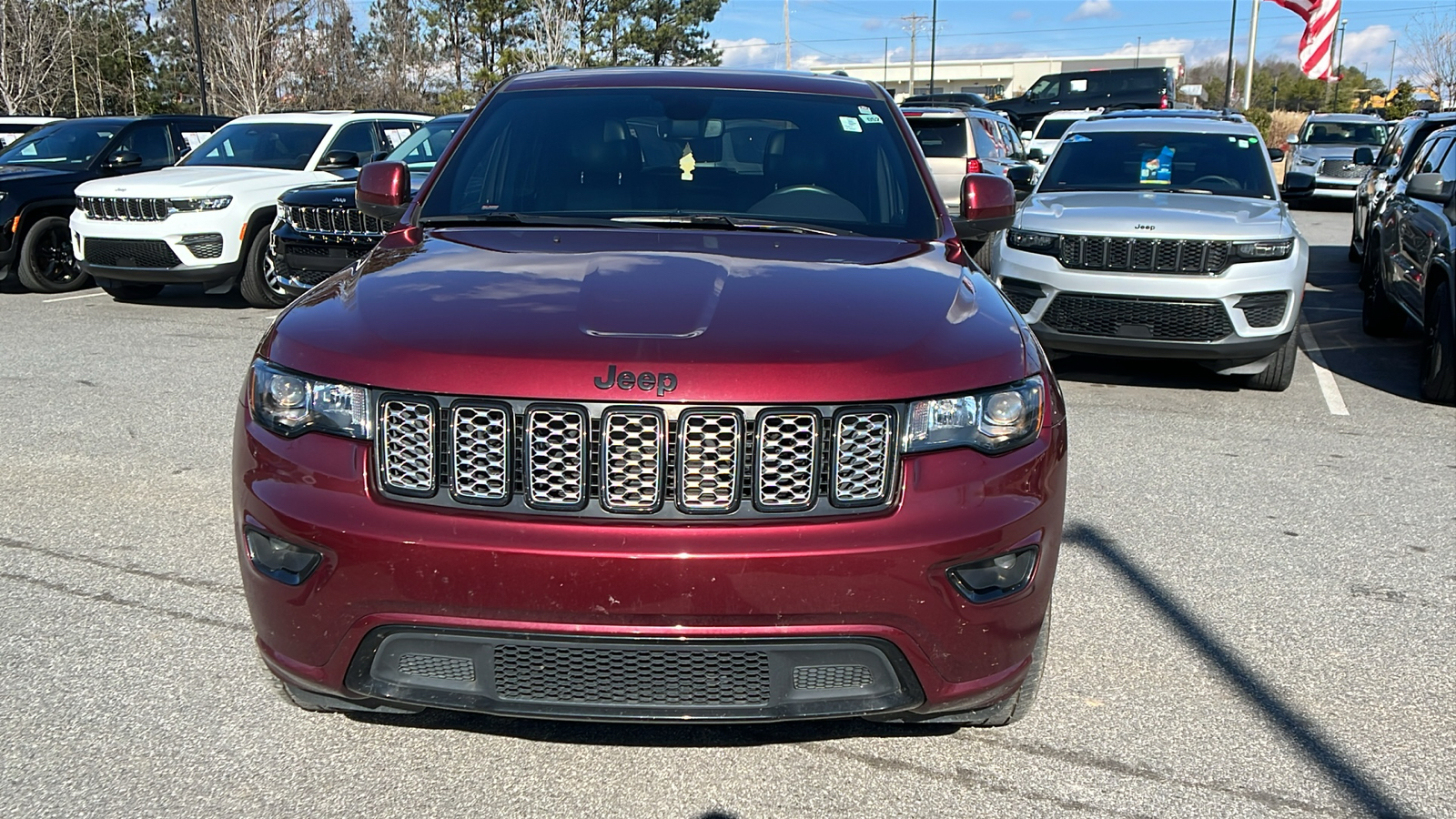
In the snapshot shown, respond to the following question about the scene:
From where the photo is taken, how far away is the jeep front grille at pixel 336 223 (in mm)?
9797

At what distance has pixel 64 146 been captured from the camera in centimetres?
1309

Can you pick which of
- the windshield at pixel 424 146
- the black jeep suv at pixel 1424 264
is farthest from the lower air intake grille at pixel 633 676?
the windshield at pixel 424 146

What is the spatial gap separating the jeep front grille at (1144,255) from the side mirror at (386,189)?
15.1 ft

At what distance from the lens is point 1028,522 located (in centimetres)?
271

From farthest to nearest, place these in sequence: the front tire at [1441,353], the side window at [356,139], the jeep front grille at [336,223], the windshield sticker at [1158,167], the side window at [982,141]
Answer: the side window at [982,141] → the side window at [356,139] → the jeep front grille at [336,223] → the windshield sticker at [1158,167] → the front tire at [1441,353]

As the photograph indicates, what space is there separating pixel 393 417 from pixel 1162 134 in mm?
7904

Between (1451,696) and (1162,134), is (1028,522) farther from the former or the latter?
(1162,134)

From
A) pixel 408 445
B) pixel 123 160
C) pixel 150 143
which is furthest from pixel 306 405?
pixel 150 143

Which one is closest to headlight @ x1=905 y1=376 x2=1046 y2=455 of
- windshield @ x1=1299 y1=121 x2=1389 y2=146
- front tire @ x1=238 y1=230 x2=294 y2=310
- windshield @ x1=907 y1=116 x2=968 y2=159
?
front tire @ x1=238 y1=230 x2=294 y2=310

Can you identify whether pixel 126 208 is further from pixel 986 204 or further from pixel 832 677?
pixel 832 677

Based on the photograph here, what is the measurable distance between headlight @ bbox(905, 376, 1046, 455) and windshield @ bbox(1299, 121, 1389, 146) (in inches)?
916

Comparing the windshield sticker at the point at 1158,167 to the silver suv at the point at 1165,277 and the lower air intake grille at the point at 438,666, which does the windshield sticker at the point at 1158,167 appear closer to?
the silver suv at the point at 1165,277

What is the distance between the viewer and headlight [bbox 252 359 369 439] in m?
2.65

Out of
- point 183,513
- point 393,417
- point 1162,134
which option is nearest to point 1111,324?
point 1162,134
